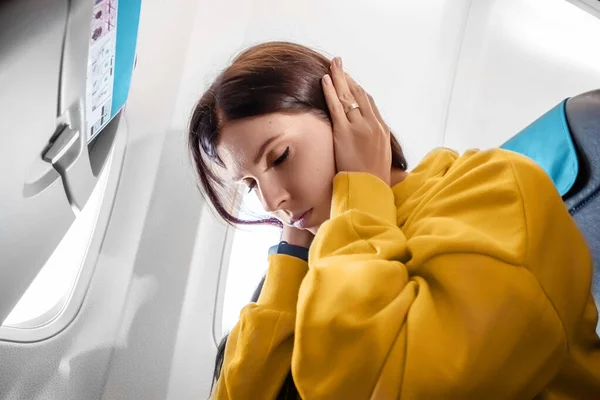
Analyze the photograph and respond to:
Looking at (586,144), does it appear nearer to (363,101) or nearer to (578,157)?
(578,157)

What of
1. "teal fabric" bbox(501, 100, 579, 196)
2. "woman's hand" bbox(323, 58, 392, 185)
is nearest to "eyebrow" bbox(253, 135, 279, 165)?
"woman's hand" bbox(323, 58, 392, 185)

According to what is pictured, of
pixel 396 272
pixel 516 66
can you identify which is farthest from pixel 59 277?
pixel 516 66

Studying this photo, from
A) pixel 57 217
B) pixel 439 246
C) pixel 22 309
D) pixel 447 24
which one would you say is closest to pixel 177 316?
pixel 22 309

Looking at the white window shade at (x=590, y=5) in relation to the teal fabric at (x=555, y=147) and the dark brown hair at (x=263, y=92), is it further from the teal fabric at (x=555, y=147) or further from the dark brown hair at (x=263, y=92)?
the dark brown hair at (x=263, y=92)

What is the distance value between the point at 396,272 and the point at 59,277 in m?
0.90

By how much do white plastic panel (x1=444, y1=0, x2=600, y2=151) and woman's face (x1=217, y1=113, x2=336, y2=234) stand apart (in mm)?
982

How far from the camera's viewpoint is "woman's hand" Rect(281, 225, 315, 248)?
1.03 m

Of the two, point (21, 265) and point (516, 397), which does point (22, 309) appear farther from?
point (516, 397)

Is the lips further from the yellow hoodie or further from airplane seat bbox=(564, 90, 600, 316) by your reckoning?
airplane seat bbox=(564, 90, 600, 316)

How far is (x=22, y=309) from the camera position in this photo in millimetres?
1258

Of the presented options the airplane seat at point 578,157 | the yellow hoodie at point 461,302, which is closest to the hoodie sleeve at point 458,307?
the yellow hoodie at point 461,302

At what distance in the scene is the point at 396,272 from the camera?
28.4 inches

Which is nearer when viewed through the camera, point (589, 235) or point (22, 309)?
point (589, 235)

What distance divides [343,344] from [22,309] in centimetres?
88
